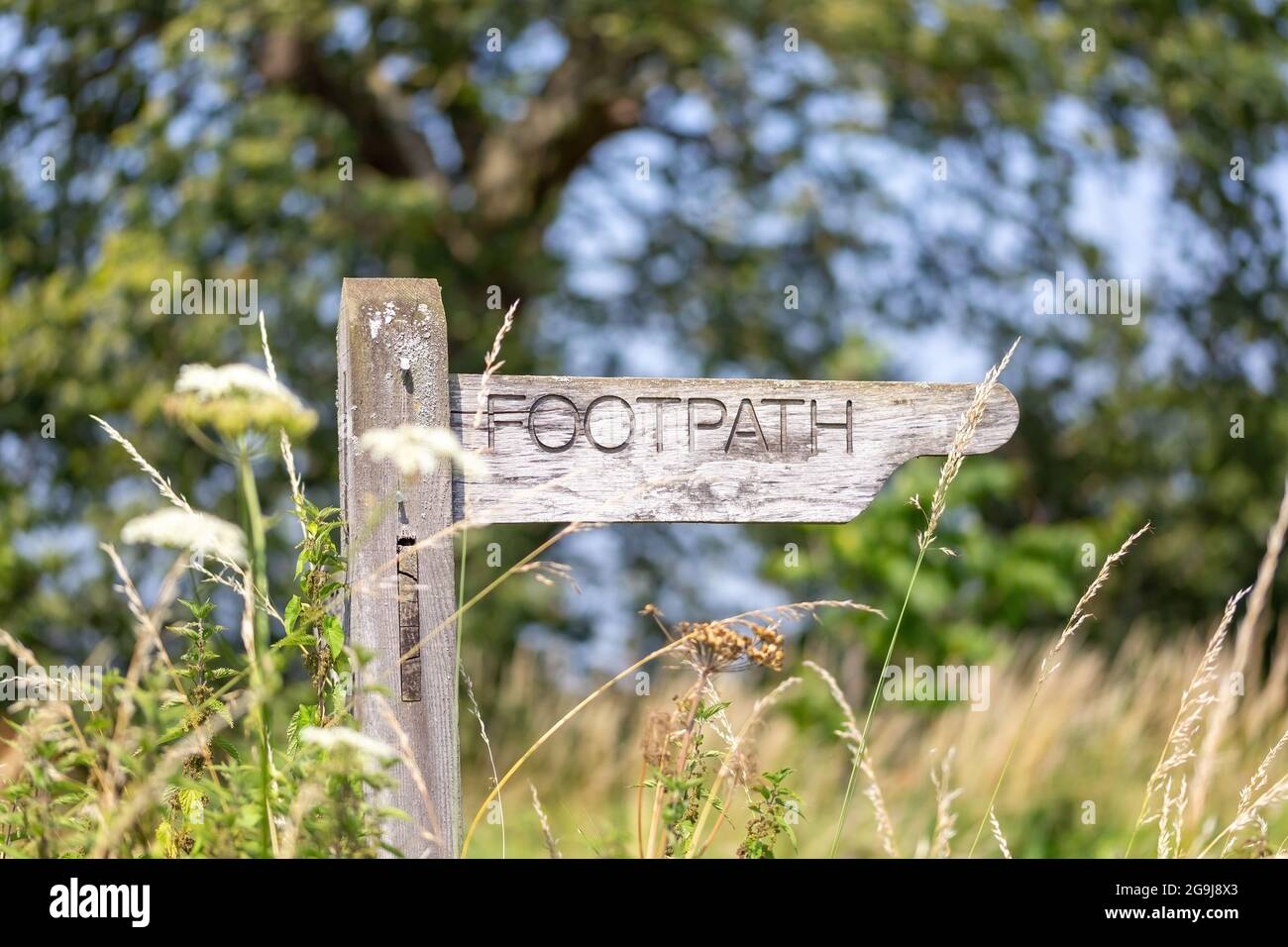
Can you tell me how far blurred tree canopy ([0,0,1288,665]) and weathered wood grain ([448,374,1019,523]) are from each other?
3985 mm

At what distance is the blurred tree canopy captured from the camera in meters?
6.79

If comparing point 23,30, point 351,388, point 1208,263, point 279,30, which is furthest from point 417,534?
point 1208,263

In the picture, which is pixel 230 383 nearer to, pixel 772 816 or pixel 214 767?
pixel 214 767

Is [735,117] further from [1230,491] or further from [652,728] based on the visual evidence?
[652,728]

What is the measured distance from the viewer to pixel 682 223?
8641 mm

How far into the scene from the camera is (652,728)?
2.01 meters

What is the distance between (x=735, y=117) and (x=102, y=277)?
12.2ft

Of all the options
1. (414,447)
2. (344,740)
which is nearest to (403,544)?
(414,447)

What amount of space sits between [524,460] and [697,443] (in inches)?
11.6

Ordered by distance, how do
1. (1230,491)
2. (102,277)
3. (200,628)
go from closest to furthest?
1. (200,628)
2. (102,277)
3. (1230,491)

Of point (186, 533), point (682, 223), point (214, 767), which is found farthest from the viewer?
point (682, 223)

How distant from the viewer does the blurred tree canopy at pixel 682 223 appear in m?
6.79

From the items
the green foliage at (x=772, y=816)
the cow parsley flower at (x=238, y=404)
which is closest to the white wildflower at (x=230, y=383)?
the cow parsley flower at (x=238, y=404)

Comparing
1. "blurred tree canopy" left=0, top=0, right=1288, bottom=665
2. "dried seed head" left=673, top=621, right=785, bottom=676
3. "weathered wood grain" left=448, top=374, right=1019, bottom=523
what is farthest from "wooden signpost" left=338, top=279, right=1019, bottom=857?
"blurred tree canopy" left=0, top=0, right=1288, bottom=665
